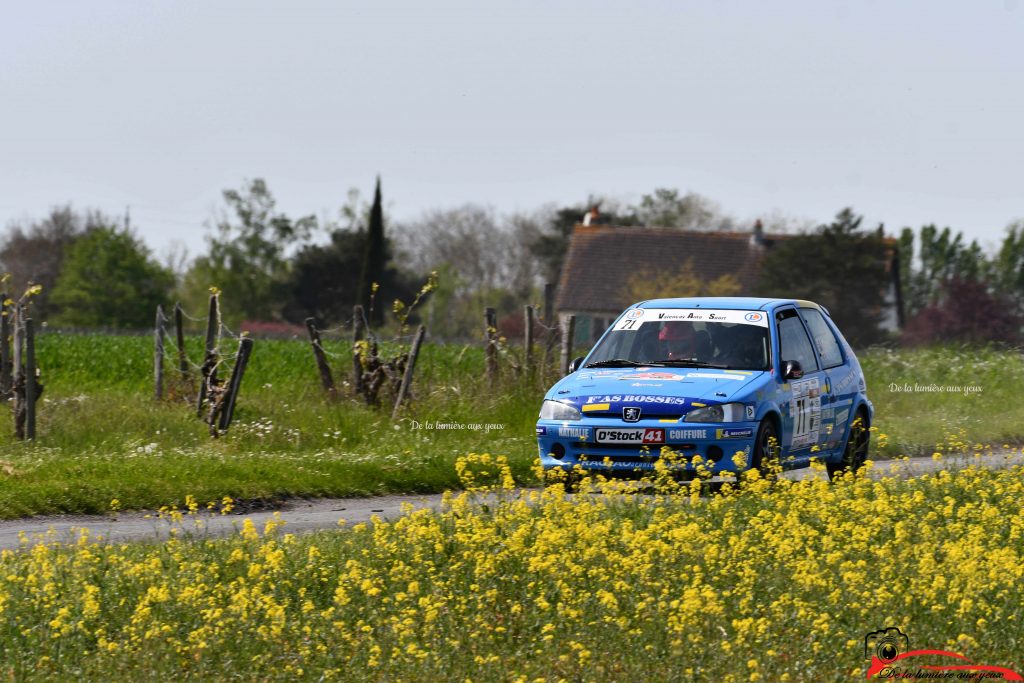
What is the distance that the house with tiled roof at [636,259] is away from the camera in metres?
76.4

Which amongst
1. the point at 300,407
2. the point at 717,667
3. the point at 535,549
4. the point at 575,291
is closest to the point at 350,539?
the point at 535,549

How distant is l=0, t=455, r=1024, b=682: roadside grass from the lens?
741cm

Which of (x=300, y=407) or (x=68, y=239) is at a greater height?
(x=68, y=239)

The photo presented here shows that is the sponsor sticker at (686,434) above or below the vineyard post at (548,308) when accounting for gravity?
below

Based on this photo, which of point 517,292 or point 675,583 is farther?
point 517,292

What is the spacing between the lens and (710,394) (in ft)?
43.7

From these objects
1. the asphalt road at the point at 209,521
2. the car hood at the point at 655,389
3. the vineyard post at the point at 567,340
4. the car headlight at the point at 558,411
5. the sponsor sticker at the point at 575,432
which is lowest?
the asphalt road at the point at 209,521

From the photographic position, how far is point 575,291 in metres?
78.0

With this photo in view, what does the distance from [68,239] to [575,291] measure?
40.0 meters

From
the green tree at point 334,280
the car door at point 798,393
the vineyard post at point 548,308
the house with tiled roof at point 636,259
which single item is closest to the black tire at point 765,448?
the car door at point 798,393

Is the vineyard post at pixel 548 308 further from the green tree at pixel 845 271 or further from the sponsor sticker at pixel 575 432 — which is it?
the green tree at pixel 845 271

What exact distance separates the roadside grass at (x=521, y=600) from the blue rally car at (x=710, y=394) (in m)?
2.57

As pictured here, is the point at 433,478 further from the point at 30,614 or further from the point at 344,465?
the point at 30,614

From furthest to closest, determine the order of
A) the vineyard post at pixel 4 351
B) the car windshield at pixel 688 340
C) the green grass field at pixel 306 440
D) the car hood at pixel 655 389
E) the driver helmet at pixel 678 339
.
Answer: the vineyard post at pixel 4 351 < the driver helmet at pixel 678 339 < the car windshield at pixel 688 340 < the green grass field at pixel 306 440 < the car hood at pixel 655 389
